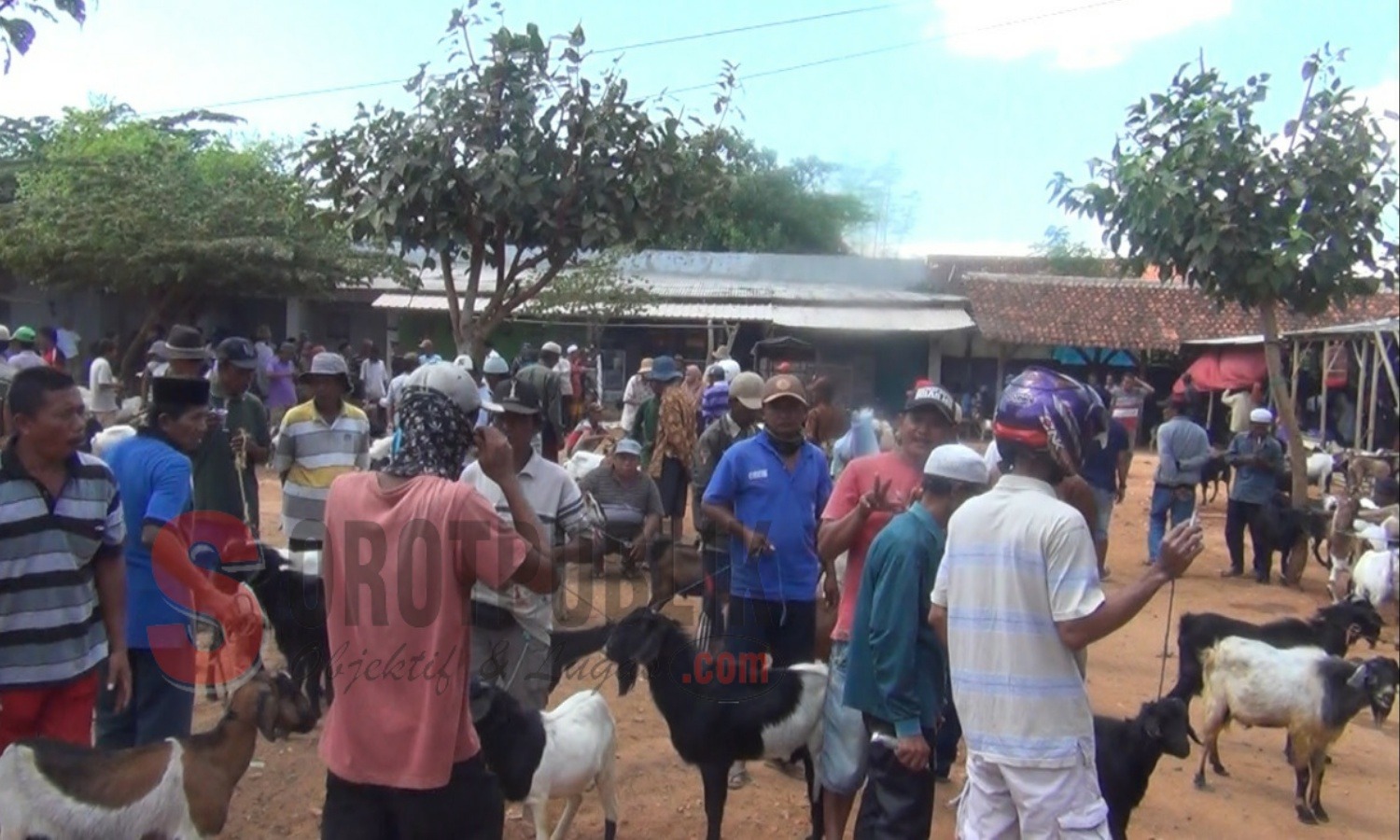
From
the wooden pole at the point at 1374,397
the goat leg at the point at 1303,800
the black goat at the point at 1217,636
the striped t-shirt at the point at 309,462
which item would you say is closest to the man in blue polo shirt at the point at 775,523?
the striped t-shirt at the point at 309,462

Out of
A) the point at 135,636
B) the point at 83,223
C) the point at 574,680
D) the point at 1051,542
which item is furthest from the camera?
the point at 83,223

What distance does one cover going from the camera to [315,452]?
17.8ft

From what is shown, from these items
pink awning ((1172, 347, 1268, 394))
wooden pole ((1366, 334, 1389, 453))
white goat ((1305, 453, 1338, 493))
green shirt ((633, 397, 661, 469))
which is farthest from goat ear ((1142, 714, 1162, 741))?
pink awning ((1172, 347, 1268, 394))

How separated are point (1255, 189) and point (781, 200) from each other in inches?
202

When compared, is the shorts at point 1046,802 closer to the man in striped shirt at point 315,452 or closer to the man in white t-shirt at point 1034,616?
the man in white t-shirt at point 1034,616

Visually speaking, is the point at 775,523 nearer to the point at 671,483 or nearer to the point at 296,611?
the point at 296,611

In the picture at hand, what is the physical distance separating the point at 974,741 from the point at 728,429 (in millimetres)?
4408

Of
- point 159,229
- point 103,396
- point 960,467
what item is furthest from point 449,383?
point 159,229

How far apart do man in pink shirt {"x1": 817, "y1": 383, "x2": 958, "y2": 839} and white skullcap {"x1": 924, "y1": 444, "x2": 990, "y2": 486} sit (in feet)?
1.65

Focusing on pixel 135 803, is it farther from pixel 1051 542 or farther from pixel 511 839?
pixel 1051 542

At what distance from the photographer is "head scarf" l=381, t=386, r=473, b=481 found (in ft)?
8.03

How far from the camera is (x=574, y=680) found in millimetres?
6508

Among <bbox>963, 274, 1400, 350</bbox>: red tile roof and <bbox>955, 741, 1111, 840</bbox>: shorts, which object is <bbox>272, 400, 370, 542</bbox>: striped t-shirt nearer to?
<bbox>955, 741, 1111, 840</bbox>: shorts

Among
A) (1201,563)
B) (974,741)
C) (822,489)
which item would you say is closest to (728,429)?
(822,489)
